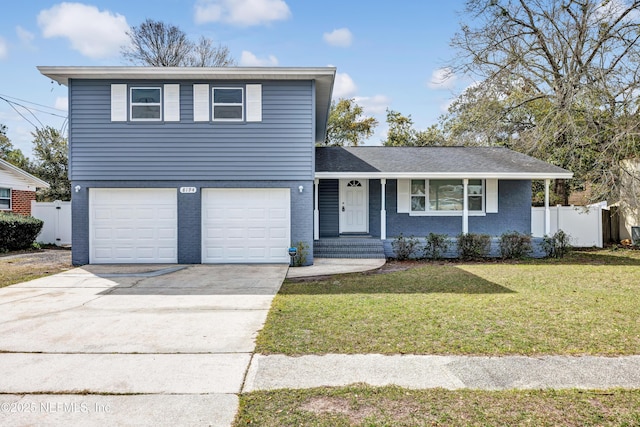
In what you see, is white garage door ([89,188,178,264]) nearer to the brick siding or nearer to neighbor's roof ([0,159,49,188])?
neighbor's roof ([0,159,49,188])

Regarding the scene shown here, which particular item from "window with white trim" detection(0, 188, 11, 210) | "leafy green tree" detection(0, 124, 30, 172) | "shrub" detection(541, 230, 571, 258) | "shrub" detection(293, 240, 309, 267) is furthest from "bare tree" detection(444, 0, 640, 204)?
"leafy green tree" detection(0, 124, 30, 172)

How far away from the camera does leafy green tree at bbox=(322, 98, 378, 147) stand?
32406 mm

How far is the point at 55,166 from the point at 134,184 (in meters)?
18.5

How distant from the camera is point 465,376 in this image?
4012 mm

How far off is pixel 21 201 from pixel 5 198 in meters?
0.72

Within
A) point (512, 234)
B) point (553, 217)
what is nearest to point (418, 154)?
point (512, 234)

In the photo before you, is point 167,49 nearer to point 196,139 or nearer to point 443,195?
point 196,139

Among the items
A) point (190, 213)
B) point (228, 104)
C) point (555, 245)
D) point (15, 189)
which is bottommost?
point (555, 245)

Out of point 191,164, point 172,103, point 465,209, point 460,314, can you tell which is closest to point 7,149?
point 172,103

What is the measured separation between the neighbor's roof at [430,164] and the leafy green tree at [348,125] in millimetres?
16299

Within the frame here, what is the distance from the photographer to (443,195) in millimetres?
14922

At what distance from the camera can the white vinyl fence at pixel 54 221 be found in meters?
17.8

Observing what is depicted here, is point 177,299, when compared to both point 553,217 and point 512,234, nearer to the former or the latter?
point 512,234

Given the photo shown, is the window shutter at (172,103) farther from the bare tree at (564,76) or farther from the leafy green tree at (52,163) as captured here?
the leafy green tree at (52,163)
